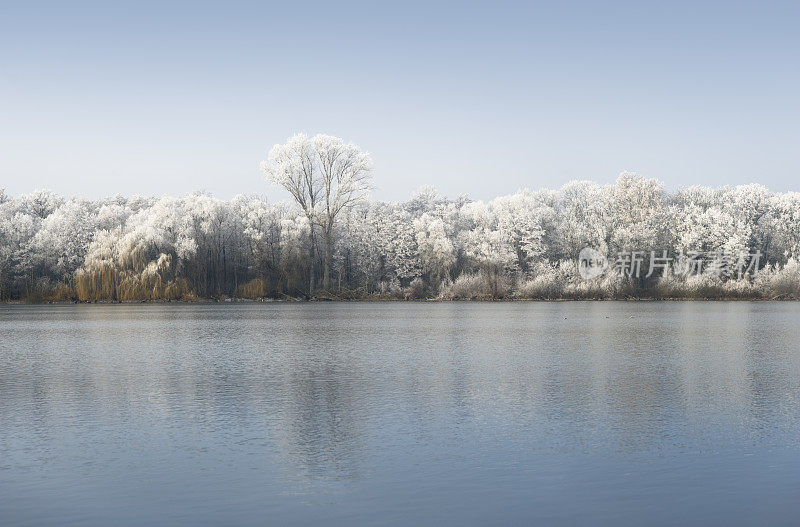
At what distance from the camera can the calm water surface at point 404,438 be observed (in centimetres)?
774

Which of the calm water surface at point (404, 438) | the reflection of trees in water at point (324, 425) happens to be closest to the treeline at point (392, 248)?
the calm water surface at point (404, 438)

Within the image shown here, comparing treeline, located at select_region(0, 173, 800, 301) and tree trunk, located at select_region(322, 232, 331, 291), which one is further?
tree trunk, located at select_region(322, 232, 331, 291)

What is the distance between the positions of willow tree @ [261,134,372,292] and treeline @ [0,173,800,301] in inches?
110

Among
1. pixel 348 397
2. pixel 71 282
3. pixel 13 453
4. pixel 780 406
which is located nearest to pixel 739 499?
pixel 780 406

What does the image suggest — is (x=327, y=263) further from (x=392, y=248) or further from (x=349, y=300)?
(x=392, y=248)

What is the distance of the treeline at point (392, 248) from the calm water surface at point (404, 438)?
147 feet

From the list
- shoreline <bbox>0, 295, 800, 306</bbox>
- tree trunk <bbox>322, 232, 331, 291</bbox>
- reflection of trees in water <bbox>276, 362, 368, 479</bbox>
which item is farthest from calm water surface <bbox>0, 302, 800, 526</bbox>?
tree trunk <bbox>322, 232, 331, 291</bbox>

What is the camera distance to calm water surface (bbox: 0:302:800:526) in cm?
774

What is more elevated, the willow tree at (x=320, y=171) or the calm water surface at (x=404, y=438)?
the willow tree at (x=320, y=171)

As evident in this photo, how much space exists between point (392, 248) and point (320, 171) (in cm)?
1113

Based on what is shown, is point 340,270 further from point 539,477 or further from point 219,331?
point 539,477

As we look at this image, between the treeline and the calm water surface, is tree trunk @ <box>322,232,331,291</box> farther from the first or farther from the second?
the calm water surface

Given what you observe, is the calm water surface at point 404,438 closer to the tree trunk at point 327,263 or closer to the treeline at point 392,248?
the treeline at point 392,248

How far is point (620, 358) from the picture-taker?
66.5ft
